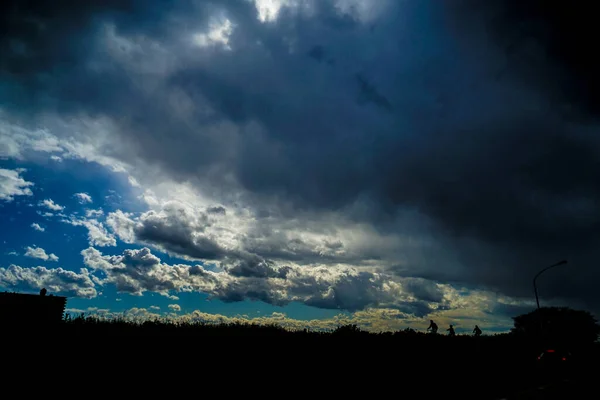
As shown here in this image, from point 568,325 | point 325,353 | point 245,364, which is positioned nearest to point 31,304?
point 245,364

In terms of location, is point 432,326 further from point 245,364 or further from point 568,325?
point 568,325

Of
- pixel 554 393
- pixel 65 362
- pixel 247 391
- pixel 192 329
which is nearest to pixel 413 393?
pixel 554 393

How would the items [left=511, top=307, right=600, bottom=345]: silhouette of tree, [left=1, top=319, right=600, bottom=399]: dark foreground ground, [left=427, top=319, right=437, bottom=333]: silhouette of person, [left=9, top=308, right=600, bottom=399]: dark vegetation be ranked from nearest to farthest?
1. [left=1, top=319, right=600, bottom=399]: dark foreground ground
2. [left=9, top=308, right=600, bottom=399]: dark vegetation
3. [left=427, top=319, right=437, bottom=333]: silhouette of person
4. [left=511, top=307, right=600, bottom=345]: silhouette of tree

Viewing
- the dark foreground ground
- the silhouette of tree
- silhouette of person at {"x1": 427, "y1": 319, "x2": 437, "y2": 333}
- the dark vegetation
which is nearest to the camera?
the dark foreground ground

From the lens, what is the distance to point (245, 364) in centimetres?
1009

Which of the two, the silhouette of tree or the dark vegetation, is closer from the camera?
the dark vegetation

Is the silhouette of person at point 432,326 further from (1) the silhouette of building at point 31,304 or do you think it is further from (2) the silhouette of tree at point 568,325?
(2) the silhouette of tree at point 568,325

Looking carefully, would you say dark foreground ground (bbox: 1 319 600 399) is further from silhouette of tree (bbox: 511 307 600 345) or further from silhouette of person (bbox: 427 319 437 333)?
silhouette of tree (bbox: 511 307 600 345)

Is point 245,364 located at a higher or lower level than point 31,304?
lower

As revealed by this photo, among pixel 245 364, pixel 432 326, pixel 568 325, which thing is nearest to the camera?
pixel 245 364

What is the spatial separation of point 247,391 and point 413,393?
21.0 ft

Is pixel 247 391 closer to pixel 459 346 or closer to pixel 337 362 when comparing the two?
pixel 337 362

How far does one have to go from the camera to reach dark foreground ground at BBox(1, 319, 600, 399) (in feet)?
23.8

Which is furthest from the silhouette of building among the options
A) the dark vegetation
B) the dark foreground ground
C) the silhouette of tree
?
the silhouette of tree
